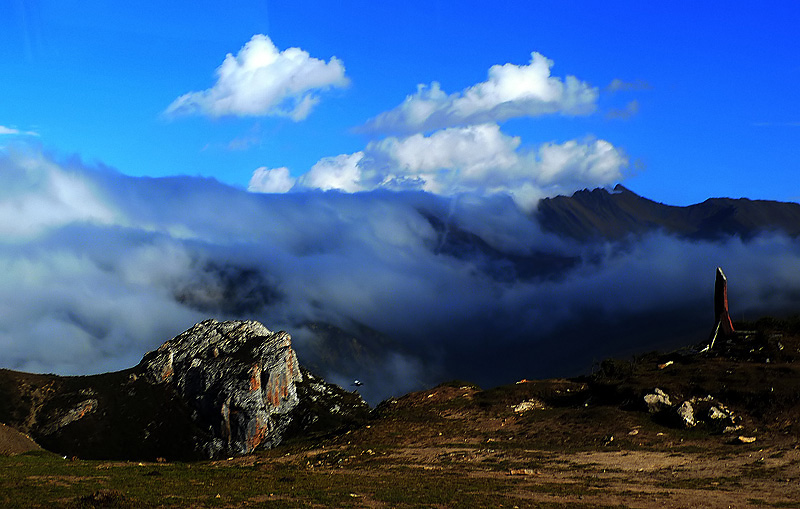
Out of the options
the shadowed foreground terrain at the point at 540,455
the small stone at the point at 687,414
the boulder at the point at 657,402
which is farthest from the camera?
the boulder at the point at 657,402

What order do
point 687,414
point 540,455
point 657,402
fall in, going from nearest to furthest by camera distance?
point 540,455
point 687,414
point 657,402

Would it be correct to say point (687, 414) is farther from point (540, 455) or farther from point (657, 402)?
point (540, 455)

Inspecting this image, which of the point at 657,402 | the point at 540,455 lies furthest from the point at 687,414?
the point at 540,455

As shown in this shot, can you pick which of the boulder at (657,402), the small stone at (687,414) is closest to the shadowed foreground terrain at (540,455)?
the boulder at (657,402)

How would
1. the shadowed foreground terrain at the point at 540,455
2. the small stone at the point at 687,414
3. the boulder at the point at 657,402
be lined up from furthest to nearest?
the boulder at the point at 657,402, the small stone at the point at 687,414, the shadowed foreground terrain at the point at 540,455

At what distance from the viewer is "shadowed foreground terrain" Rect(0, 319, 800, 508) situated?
51.2 m

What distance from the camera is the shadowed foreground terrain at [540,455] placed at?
51.2m

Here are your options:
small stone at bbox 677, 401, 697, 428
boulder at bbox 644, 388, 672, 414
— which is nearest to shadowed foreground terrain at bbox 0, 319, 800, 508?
boulder at bbox 644, 388, 672, 414

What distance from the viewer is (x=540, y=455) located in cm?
6906

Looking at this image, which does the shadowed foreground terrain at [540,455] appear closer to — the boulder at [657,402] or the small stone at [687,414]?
the boulder at [657,402]

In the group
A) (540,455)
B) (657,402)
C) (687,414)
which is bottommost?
(540,455)

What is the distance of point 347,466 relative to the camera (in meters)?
68.2

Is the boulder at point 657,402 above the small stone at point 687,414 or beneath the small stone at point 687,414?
above

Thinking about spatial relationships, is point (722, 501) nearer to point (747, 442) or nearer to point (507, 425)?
point (747, 442)
